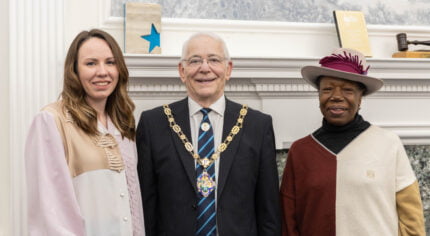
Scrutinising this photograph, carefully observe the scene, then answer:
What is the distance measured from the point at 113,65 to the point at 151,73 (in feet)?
1.61

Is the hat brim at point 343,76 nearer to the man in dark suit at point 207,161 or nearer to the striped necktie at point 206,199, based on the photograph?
the man in dark suit at point 207,161

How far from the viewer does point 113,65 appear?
1768mm

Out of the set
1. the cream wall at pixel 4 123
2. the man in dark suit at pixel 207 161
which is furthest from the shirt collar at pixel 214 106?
the cream wall at pixel 4 123

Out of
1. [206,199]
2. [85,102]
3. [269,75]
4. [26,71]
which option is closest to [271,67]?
[269,75]

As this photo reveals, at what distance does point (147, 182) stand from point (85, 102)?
0.38 m

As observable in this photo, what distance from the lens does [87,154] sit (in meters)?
1.64

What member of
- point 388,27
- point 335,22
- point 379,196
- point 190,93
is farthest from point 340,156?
point 388,27

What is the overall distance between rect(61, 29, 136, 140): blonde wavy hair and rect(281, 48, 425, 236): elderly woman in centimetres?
72

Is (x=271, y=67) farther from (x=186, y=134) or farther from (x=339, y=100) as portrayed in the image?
(x=186, y=134)

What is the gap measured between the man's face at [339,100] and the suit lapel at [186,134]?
1.82ft

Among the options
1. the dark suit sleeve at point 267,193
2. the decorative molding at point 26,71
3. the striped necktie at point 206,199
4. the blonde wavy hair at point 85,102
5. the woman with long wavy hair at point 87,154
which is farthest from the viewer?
the decorative molding at point 26,71

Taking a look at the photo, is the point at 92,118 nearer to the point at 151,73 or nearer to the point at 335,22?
the point at 151,73

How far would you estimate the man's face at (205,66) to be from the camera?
181cm

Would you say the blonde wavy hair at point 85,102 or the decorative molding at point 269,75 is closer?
the blonde wavy hair at point 85,102
